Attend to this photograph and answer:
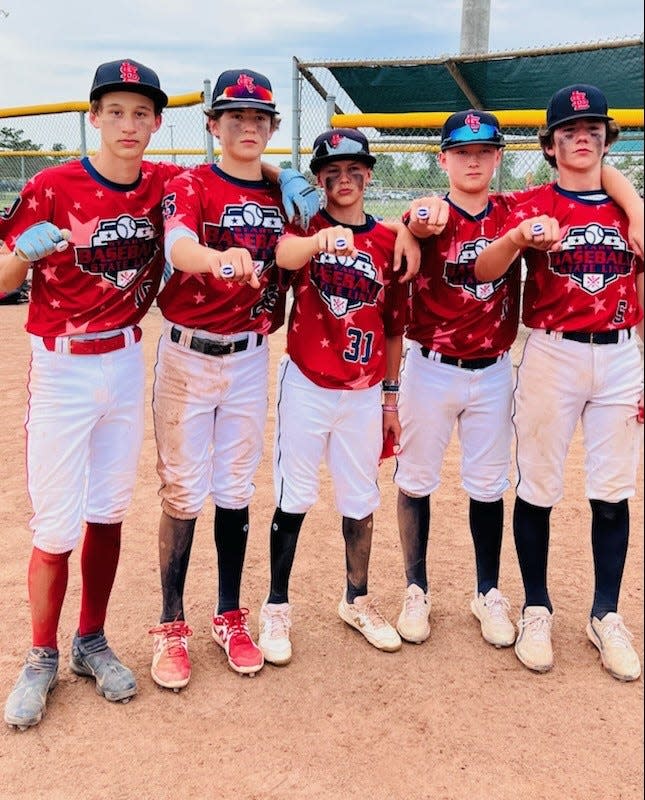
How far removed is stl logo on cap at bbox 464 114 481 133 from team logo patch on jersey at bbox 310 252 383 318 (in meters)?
0.61


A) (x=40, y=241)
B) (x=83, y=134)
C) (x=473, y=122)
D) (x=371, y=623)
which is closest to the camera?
(x=40, y=241)

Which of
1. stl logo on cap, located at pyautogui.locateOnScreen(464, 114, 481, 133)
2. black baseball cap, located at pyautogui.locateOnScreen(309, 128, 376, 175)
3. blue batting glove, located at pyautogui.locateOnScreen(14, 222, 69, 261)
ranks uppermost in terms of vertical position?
stl logo on cap, located at pyautogui.locateOnScreen(464, 114, 481, 133)

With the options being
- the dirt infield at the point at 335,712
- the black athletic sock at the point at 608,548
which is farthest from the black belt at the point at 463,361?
the dirt infield at the point at 335,712

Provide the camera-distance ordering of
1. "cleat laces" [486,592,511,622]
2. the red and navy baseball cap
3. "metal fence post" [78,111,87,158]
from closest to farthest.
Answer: the red and navy baseball cap, "cleat laces" [486,592,511,622], "metal fence post" [78,111,87,158]

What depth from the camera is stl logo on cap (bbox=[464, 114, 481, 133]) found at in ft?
9.13

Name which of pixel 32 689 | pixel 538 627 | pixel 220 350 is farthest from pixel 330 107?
pixel 32 689

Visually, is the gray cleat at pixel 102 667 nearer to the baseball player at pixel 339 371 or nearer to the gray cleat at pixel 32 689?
the gray cleat at pixel 32 689

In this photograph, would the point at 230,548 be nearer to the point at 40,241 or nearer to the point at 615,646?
the point at 40,241

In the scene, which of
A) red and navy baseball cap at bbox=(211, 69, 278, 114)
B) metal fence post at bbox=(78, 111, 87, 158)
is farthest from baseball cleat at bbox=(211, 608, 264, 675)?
metal fence post at bbox=(78, 111, 87, 158)

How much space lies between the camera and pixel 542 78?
7043 mm

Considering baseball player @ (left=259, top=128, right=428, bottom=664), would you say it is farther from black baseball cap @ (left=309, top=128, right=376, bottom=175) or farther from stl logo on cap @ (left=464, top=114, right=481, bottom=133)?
stl logo on cap @ (left=464, top=114, right=481, bottom=133)

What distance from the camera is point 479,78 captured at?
7.13m

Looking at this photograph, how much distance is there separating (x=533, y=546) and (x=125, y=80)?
89.4 inches

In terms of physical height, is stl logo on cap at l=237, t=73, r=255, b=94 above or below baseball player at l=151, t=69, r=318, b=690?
above
